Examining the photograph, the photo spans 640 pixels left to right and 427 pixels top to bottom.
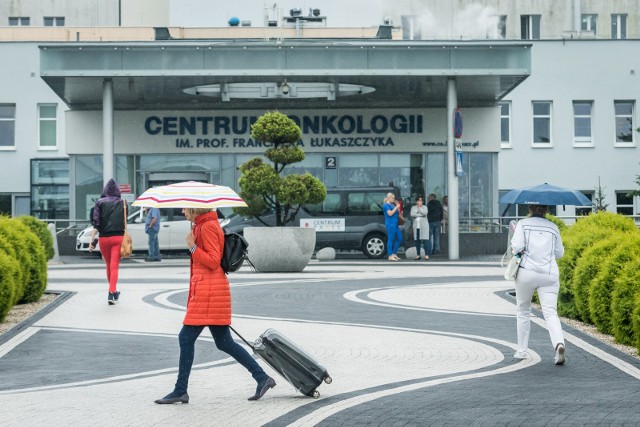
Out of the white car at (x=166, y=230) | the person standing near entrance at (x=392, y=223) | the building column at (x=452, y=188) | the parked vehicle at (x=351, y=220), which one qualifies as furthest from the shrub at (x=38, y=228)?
the building column at (x=452, y=188)

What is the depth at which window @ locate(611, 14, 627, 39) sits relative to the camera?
6275 centimetres

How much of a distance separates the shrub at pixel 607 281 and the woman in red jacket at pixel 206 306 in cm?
532

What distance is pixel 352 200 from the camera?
113 feet

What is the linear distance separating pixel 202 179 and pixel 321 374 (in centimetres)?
2963

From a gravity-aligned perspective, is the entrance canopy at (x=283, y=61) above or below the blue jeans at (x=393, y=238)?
above

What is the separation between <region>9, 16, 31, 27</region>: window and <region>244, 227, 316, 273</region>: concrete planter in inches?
1572

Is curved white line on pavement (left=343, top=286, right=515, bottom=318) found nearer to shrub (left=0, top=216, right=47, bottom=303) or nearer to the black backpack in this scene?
shrub (left=0, top=216, right=47, bottom=303)

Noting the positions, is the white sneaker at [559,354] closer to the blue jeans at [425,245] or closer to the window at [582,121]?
the blue jeans at [425,245]

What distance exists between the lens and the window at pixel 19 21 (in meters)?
62.7

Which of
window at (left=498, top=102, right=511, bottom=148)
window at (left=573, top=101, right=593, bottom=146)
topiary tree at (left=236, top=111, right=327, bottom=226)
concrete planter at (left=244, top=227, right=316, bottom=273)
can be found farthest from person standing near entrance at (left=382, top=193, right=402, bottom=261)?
window at (left=573, top=101, right=593, bottom=146)

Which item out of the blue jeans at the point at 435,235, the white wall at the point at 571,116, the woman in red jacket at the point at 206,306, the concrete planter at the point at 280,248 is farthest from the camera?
the white wall at the point at 571,116

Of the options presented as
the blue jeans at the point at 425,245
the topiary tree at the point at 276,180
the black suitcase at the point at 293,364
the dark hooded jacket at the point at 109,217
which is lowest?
the black suitcase at the point at 293,364

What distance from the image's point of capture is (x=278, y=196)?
26.5 metres

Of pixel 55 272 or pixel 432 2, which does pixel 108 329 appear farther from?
pixel 432 2
